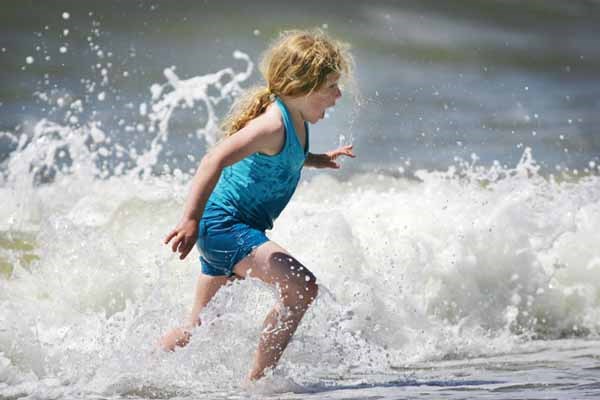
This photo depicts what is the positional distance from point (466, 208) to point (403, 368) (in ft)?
7.26

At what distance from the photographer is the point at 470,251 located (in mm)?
5441

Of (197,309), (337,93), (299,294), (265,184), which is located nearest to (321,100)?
(337,93)

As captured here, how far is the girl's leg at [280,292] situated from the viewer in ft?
9.96

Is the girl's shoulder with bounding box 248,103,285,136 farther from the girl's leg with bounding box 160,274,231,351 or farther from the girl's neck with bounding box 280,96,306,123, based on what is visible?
the girl's leg with bounding box 160,274,231,351

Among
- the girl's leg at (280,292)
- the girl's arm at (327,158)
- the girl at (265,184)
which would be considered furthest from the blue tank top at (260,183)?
Result: the girl's arm at (327,158)

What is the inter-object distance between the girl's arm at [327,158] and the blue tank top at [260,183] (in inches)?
15.8

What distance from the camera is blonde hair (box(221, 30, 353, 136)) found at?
3.21 m

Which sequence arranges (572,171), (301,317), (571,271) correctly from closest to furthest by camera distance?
(301,317) → (571,271) → (572,171)

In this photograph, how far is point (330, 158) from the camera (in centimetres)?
375

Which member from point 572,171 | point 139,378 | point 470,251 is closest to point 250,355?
point 139,378

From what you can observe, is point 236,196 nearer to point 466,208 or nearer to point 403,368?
point 403,368

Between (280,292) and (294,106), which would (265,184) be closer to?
(294,106)

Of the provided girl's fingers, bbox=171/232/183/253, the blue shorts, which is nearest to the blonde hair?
the blue shorts

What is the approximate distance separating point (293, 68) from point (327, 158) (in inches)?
24.1
